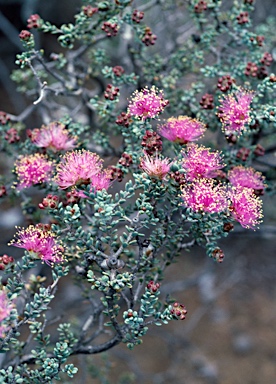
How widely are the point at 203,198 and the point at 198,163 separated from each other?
0.10 metres

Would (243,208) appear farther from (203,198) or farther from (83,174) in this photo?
(83,174)

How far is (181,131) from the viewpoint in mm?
1226

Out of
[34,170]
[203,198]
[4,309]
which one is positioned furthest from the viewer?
[34,170]

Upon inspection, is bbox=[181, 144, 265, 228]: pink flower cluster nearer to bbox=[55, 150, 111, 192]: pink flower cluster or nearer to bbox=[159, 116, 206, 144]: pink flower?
bbox=[159, 116, 206, 144]: pink flower

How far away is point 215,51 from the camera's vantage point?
5.59 feet

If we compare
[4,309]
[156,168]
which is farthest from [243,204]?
[4,309]

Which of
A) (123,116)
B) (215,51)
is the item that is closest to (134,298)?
(123,116)

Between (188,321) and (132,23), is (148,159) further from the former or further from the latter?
(188,321)

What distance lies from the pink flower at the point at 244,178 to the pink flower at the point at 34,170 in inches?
18.2

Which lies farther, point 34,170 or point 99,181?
point 34,170

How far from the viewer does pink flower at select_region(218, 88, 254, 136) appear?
1.25m

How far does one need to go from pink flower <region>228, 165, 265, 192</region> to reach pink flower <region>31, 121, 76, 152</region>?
16.9 inches

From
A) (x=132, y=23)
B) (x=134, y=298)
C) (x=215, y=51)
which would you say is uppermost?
(x=132, y=23)

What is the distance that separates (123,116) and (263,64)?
480 mm
